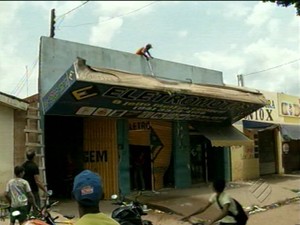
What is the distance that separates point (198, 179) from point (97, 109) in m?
6.83

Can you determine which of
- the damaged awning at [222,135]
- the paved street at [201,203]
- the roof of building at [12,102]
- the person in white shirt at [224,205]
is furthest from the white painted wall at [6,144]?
the damaged awning at [222,135]

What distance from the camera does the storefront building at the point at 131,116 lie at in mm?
10797

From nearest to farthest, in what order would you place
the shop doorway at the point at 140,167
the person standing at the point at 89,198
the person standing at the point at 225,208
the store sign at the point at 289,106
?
the person standing at the point at 89,198 → the person standing at the point at 225,208 → the shop doorway at the point at 140,167 → the store sign at the point at 289,106

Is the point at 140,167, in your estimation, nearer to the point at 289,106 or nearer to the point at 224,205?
the point at 224,205

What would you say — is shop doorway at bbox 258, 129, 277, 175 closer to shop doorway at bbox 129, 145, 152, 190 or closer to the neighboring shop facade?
the neighboring shop facade

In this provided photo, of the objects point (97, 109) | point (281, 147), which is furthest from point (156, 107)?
point (281, 147)

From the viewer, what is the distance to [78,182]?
2396 millimetres

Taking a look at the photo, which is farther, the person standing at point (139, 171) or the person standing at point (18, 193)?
the person standing at point (139, 171)

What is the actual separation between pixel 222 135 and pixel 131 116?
3958mm

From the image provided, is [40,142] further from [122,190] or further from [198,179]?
[198,179]

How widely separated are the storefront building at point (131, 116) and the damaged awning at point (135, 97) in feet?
0.08

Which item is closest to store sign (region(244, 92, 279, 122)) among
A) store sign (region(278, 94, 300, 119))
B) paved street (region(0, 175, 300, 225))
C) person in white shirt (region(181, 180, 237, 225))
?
store sign (region(278, 94, 300, 119))

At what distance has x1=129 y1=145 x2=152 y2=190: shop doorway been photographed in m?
14.4

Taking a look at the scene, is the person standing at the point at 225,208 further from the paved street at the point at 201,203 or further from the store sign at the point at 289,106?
the store sign at the point at 289,106
